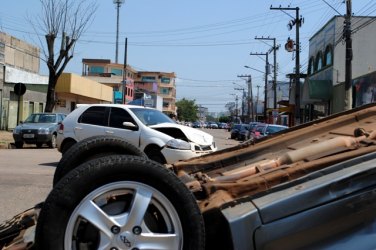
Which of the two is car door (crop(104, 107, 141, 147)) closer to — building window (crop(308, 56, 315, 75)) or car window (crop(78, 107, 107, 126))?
car window (crop(78, 107, 107, 126))

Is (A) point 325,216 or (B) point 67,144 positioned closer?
(A) point 325,216

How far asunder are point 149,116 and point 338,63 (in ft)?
92.7

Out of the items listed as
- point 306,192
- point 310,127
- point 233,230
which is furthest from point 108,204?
point 310,127

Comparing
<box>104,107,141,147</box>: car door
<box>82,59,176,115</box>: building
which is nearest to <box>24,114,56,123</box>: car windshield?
<box>104,107,141,147</box>: car door

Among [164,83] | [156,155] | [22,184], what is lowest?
[22,184]

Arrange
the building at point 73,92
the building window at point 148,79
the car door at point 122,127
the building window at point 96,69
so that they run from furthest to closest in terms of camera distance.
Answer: the building window at point 148,79 → the building window at point 96,69 → the building at point 73,92 → the car door at point 122,127

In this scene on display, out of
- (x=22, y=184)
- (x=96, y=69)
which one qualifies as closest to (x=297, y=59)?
(x=22, y=184)

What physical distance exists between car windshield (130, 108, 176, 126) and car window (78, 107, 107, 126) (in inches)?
31.9

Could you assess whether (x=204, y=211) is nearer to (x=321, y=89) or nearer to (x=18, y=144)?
(x=18, y=144)

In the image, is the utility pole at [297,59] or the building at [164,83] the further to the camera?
the building at [164,83]

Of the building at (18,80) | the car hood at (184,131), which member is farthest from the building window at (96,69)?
the car hood at (184,131)

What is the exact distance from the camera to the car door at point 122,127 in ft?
41.9

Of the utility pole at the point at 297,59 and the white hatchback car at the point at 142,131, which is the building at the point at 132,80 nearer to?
the utility pole at the point at 297,59

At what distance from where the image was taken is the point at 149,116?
43.8ft
